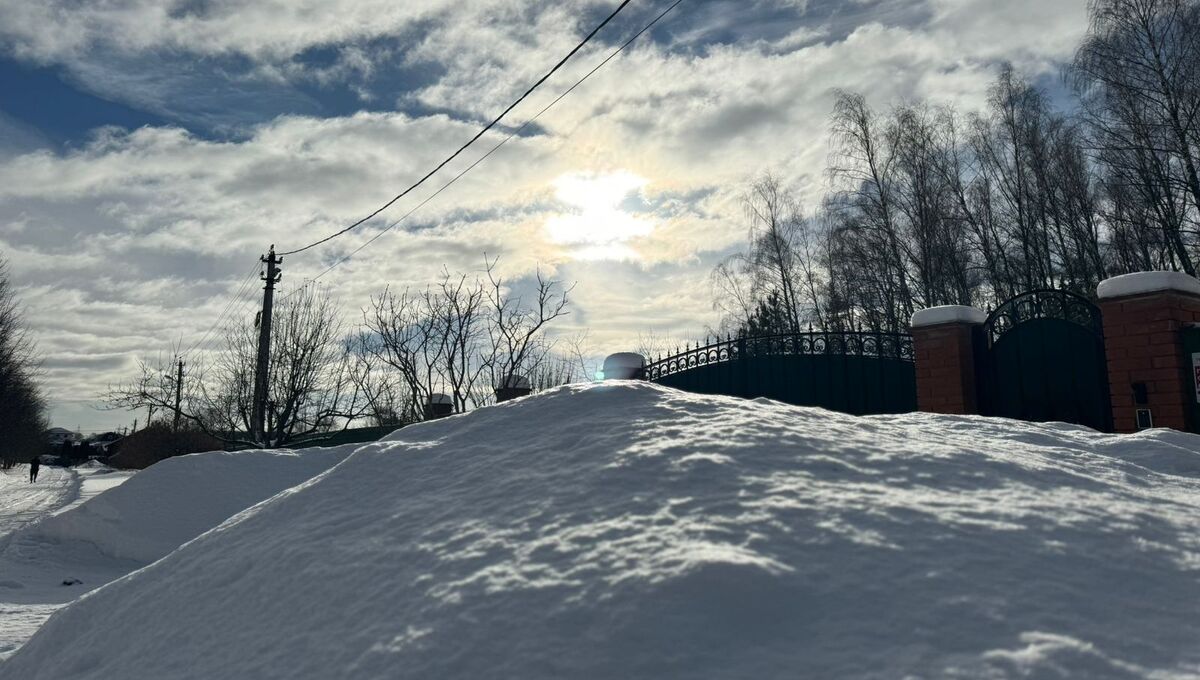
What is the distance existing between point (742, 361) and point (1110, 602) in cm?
717

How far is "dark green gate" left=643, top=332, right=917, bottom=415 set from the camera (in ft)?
25.4

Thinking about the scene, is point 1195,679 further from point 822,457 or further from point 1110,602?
point 822,457

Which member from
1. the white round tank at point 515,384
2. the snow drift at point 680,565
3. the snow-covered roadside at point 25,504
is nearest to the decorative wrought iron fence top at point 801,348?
the white round tank at point 515,384

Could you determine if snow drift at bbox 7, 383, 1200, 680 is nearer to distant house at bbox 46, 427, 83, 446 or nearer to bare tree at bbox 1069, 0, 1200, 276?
bare tree at bbox 1069, 0, 1200, 276

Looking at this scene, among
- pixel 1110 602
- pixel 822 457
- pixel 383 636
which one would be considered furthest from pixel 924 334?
pixel 383 636

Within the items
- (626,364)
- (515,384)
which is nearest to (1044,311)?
(626,364)

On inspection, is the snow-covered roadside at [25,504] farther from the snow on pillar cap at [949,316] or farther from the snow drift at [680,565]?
the snow on pillar cap at [949,316]

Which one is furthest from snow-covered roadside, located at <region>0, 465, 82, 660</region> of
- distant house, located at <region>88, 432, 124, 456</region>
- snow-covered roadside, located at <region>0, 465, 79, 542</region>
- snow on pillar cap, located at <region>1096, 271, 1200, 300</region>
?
distant house, located at <region>88, 432, 124, 456</region>

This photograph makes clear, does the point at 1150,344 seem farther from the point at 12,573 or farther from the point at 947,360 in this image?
the point at 12,573

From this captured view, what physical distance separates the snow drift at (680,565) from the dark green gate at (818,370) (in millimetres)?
4968

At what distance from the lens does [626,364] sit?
955cm

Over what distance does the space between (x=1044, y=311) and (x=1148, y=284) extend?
1.01m

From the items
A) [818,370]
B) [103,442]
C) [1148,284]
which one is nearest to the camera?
[1148,284]

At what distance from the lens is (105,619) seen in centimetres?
248
